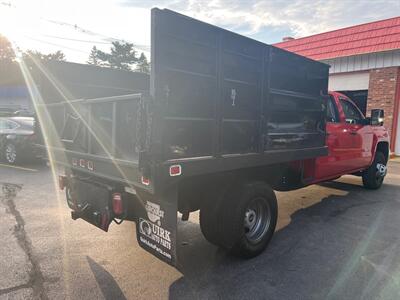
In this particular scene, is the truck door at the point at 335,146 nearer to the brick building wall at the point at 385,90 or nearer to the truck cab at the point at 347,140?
the truck cab at the point at 347,140

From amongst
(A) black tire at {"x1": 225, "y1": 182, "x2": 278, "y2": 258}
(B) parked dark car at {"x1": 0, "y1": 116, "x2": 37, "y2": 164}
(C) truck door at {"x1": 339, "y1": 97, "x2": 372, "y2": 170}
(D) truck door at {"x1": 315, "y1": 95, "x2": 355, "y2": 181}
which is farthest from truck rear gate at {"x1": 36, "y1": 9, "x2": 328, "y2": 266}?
(B) parked dark car at {"x1": 0, "y1": 116, "x2": 37, "y2": 164}

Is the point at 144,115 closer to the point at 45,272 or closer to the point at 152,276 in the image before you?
the point at 152,276

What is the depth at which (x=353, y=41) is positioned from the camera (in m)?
12.9

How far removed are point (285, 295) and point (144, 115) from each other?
207 cm

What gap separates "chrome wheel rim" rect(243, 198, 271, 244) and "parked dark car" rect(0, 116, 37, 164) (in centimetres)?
732

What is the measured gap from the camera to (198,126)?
2.87 m

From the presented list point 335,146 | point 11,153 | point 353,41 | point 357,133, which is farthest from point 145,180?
point 353,41

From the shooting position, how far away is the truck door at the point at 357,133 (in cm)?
585

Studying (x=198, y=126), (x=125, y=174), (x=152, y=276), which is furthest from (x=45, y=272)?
(x=198, y=126)

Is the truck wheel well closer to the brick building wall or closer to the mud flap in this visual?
the brick building wall

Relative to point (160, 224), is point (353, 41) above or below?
above

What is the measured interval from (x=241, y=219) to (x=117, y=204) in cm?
129

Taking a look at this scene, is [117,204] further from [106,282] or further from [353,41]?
[353,41]

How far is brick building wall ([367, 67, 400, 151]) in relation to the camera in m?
12.0
